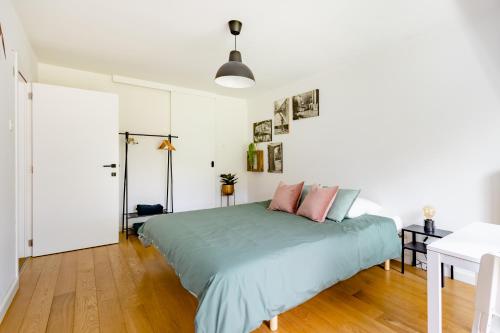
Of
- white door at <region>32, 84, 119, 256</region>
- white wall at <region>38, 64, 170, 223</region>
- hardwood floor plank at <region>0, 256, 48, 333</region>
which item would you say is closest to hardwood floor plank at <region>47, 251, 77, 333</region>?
hardwood floor plank at <region>0, 256, 48, 333</region>

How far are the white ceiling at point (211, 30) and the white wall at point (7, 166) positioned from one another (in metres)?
0.26

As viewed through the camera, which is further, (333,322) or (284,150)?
(284,150)

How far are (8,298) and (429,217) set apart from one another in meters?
3.65

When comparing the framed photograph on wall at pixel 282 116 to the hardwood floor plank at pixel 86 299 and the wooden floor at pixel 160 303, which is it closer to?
the wooden floor at pixel 160 303

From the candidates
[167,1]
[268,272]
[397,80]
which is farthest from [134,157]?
[397,80]

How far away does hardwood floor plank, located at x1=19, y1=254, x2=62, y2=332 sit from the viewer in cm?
167

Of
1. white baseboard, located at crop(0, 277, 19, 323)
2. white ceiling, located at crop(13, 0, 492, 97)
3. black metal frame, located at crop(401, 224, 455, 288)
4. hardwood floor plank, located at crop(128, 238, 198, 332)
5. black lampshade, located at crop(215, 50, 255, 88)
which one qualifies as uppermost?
white ceiling, located at crop(13, 0, 492, 97)

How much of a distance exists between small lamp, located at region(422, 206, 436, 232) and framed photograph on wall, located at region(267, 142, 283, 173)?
2317 millimetres

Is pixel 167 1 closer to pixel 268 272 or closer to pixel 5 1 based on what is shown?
pixel 5 1

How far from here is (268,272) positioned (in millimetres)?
1508

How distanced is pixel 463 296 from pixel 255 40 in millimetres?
3047

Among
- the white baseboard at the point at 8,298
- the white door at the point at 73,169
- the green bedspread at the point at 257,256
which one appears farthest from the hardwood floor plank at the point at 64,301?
the green bedspread at the point at 257,256

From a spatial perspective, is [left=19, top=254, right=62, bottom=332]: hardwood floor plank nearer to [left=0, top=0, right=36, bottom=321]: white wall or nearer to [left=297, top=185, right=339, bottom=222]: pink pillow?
Answer: [left=0, top=0, right=36, bottom=321]: white wall

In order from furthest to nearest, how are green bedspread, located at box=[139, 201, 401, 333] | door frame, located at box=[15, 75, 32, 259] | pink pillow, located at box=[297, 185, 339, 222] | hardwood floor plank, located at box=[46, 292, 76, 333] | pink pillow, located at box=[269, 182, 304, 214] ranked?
pink pillow, located at box=[269, 182, 304, 214] → door frame, located at box=[15, 75, 32, 259] → pink pillow, located at box=[297, 185, 339, 222] → hardwood floor plank, located at box=[46, 292, 76, 333] → green bedspread, located at box=[139, 201, 401, 333]
